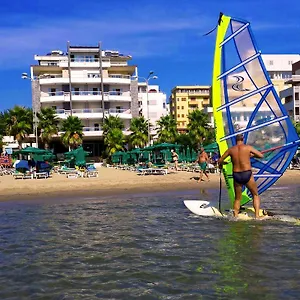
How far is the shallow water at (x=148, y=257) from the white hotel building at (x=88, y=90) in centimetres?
4948

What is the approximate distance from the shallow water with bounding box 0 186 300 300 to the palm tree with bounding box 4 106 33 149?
41.6 meters

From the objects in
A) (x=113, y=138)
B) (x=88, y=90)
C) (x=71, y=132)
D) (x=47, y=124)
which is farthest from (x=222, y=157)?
(x=88, y=90)

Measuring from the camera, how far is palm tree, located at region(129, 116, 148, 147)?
178ft

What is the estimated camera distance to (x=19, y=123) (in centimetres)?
5134

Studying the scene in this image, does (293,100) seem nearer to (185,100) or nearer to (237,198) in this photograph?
(185,100)

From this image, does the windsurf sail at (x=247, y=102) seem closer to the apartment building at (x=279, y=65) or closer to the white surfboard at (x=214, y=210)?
the white surfboard at (x=214, y=210)

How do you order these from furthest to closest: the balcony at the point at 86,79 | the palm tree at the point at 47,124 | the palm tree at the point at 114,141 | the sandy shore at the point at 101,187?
the balcony at the point at 86,79 → the palm tree at the point at 47,124 → the palm tree at the point at 114,141 → the sandy shore at the point at 101,187

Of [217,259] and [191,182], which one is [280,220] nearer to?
[217,259]

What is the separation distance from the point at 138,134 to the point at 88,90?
12272 mm

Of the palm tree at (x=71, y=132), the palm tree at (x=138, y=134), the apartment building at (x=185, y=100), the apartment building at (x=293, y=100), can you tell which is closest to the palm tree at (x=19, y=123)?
the palm tree at (x=71, y=132)

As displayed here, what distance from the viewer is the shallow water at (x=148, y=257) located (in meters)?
5.23

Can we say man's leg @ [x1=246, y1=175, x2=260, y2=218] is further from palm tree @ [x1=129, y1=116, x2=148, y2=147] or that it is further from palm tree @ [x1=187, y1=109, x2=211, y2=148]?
palm tree @ [x1=187, y1=109, x2=211, y2=148]

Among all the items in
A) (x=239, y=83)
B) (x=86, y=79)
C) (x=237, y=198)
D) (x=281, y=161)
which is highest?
(x=86, y=79)

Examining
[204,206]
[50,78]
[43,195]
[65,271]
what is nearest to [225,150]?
[204,206]
